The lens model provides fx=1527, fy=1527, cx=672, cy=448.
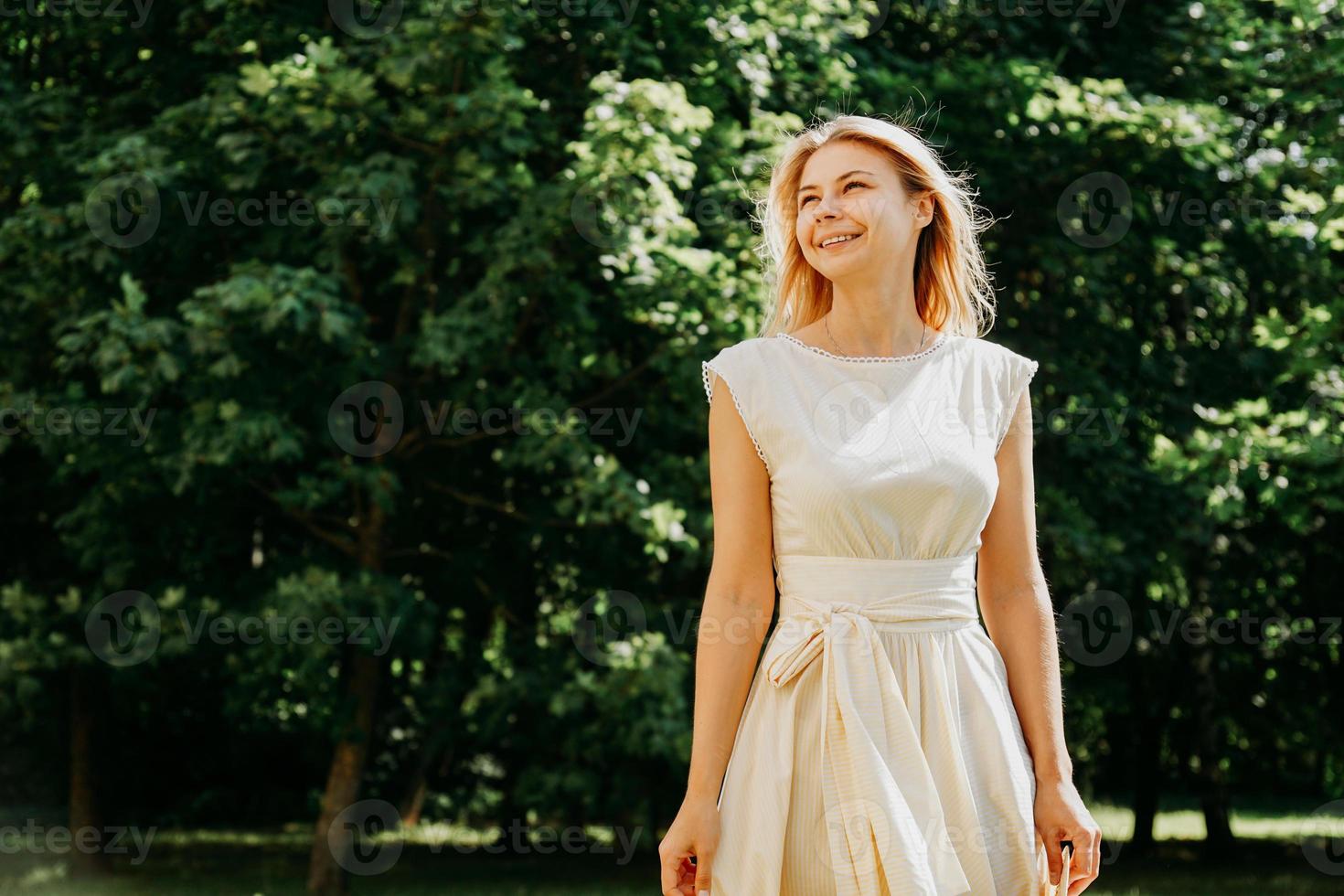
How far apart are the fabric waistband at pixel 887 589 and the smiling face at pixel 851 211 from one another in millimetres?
490

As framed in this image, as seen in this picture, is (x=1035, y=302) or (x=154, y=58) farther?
(x=1035, y=302)

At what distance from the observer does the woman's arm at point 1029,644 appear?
243 centimetres

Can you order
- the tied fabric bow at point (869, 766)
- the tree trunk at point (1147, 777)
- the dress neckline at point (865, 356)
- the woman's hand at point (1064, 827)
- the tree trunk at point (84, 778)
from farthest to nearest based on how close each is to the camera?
the tree trunk at point (1147, 777) < the tree trunk at point (84, 778) < the dress neckline at point (865, 356) < the woman's hand at point (1064, 827) < the tied fabric bow at point (869, 766)

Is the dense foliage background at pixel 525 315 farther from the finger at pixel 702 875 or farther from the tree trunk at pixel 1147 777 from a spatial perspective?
the finger at pixel 702 875

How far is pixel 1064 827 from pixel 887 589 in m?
0.47

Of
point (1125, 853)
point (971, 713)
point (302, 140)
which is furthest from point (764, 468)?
point (1125, 853)

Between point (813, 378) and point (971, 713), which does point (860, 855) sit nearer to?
point (971, 713)

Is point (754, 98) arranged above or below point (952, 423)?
above

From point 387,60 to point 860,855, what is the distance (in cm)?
743

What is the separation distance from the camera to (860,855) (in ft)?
7.66

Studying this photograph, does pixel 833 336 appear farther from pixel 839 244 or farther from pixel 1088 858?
pixel 1088 858

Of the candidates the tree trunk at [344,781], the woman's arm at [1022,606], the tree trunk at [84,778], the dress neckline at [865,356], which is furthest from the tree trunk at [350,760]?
the woman's arm at [1022,606]

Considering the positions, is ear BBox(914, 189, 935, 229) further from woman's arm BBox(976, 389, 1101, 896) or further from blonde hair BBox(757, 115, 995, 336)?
woman's arm BBox(976, 389, 1101, 896)

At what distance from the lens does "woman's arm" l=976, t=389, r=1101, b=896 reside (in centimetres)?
243
